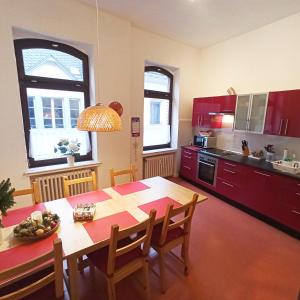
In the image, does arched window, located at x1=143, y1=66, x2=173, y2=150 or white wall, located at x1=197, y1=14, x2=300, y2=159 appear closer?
white wall, located at x1=197, y1=14, x2=300, y2=159

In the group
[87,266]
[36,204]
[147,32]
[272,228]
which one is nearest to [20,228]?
[36,204]

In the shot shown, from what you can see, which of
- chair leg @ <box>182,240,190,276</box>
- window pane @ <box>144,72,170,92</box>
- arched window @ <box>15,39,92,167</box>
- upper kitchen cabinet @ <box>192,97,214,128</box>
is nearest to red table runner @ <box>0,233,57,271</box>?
chair leg @ <box>182,240,190,276</box>

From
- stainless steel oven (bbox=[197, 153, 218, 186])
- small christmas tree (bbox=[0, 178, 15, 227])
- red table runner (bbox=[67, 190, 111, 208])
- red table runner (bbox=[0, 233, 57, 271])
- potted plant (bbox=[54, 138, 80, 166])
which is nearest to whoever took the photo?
red table runner (bbox=[0, 233, 57, 271])

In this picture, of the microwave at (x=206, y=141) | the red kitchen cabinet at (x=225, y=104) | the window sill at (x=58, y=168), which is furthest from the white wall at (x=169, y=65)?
the window sill at (x=58, y=168)

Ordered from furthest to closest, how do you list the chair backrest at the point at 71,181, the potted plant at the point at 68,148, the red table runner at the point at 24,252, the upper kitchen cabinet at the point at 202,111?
1. the upper kitchen cabinet at the point at 202,111
2. the potted plant at the point at 68,148
3. the chair backrest at the point at 71,181
4. the red table runner at the point at 24,252

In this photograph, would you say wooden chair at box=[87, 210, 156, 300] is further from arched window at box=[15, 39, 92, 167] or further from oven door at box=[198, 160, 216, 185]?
oven door at box=[198, 160, 216, 185]

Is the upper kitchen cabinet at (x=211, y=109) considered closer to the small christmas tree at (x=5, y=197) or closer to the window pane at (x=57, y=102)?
the window pane at (x=57, y=102)

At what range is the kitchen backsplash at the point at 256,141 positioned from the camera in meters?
3.00

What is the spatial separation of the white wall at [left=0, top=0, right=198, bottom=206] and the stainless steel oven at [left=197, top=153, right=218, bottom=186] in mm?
1244

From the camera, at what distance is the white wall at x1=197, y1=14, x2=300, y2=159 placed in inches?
116

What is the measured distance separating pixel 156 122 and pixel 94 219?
317 cm

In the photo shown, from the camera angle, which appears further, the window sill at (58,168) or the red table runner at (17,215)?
the window sill at (58,168)

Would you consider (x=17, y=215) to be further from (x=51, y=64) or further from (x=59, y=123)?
(x=51, y=64)

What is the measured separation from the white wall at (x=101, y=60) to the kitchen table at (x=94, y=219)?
3.97 ft
